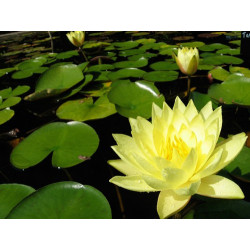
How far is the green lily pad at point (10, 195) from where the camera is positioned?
996mm

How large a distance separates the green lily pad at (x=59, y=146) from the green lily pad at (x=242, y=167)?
69 centimetres

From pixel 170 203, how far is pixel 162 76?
149 centimetres

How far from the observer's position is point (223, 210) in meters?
0.91

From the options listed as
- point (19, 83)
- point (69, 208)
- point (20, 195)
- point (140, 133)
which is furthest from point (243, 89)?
point (19, 83)

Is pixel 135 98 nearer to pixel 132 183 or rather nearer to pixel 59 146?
pixel 59 146

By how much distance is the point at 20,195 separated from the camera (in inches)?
41.4

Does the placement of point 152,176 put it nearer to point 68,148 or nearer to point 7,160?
point 68,148

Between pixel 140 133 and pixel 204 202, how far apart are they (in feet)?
1.31

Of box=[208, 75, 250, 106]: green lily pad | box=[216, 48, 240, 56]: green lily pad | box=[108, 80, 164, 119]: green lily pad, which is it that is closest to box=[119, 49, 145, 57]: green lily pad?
box=[216, 48, 240, 56]: green lily pad

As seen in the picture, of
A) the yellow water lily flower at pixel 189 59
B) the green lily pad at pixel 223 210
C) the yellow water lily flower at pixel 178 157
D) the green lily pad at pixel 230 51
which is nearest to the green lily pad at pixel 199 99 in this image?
the yellow water lily flower at pixel 189 59

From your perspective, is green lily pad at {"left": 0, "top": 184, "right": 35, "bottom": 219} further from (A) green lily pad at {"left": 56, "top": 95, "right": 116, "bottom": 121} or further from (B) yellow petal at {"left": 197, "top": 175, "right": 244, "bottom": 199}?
(B) yellow petal at {"left": 197, "top": 175, "right": 244, "bottom": 199}

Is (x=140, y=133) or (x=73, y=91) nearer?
(x=140, y=133)

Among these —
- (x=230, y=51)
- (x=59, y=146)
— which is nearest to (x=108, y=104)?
(x=59, y=146)

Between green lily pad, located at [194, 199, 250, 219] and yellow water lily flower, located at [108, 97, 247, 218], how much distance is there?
0.51 ft
